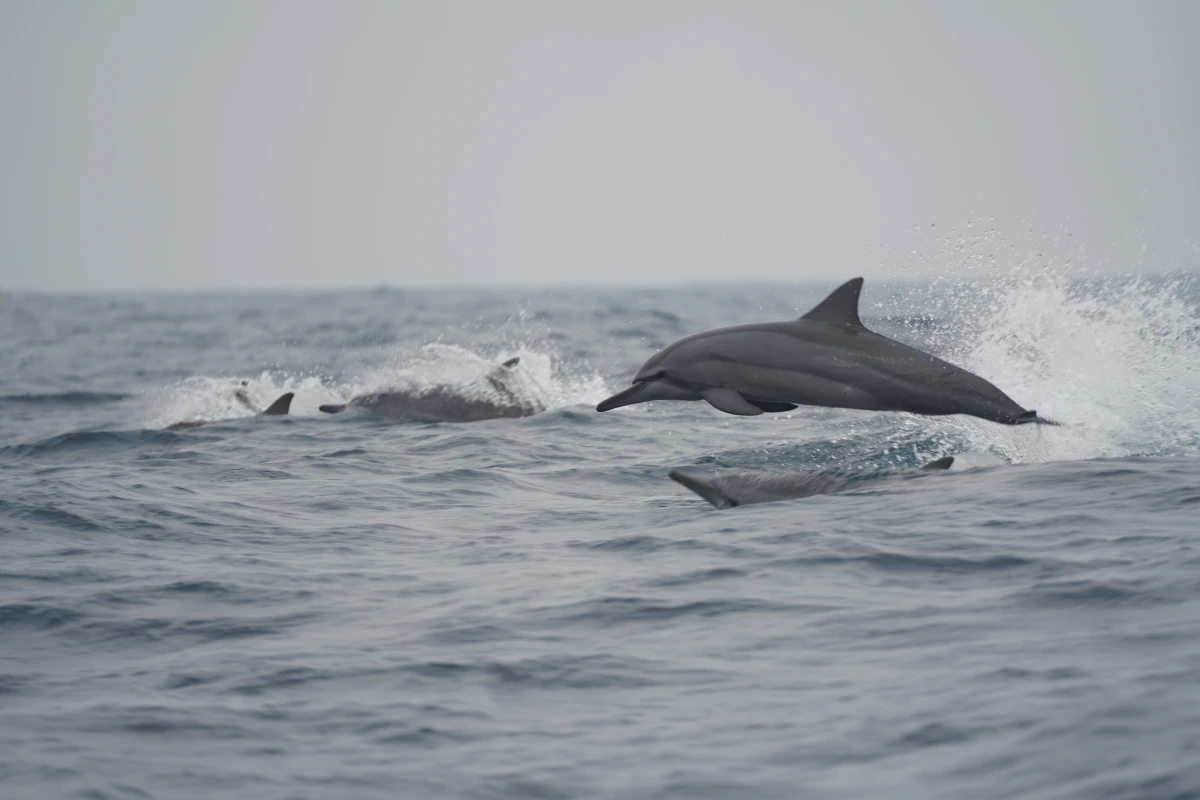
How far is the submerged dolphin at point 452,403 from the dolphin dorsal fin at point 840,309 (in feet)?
22.6

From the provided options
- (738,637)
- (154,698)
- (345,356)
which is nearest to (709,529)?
(738,637)

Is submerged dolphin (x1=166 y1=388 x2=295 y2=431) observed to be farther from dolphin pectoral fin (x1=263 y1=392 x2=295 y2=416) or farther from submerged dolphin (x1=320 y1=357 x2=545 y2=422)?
submerged dolphin (x1=320 y1=357 x2=545 y2=422)

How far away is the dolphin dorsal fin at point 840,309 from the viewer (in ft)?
36.1

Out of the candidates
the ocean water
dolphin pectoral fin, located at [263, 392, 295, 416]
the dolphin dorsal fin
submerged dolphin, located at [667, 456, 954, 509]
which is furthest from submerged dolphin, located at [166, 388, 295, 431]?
the dolphin dorsal fin

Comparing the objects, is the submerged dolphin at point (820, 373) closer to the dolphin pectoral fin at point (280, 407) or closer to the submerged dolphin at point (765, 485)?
the submerged dolphin at point (765, 485)

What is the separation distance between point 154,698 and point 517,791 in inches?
87.0

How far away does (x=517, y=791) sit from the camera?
536cm

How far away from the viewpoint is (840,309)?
1115 cm

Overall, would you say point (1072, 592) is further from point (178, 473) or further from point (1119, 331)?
point (178, 473)

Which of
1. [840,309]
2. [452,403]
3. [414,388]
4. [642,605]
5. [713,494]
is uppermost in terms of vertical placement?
[840,309]

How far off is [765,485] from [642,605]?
3.14 metres

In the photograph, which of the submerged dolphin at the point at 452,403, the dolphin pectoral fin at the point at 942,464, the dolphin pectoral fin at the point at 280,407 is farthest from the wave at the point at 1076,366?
the dolphin pectoral fin at the point at 280,407

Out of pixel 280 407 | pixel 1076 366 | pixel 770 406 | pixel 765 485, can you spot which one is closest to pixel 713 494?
pixel 765 485

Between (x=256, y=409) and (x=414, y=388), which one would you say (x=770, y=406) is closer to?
(x=414, y=388)
